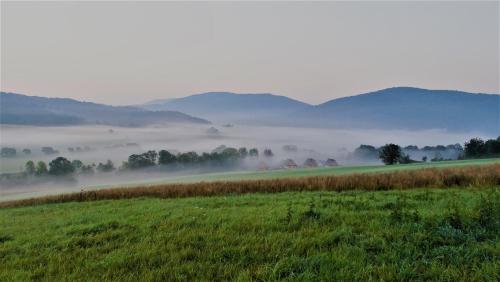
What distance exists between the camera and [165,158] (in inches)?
6211

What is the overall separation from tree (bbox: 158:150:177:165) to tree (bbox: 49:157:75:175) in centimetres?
3578

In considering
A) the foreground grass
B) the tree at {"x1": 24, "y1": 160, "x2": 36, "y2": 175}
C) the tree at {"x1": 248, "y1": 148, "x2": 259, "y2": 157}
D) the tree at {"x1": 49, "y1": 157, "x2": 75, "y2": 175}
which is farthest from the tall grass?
the tree at {"x1": 248, "y1": 148, "x2": 259, "y2": 157}

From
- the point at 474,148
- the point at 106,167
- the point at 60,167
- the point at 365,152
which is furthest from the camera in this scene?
the point at 365,152

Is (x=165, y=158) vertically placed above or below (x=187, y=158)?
A: above

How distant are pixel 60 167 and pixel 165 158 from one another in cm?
4170

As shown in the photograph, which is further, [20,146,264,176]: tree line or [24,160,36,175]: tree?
[24,160,36,175]: tree

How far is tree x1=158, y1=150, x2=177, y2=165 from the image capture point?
15650cm

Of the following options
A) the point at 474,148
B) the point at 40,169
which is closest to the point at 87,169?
the point at 40,169

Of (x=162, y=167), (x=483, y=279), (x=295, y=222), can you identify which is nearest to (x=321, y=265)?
(x=483, y=279)

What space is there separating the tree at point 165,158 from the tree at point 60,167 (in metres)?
35.8

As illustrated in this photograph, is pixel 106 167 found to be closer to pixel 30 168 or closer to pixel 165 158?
pixel 30 168

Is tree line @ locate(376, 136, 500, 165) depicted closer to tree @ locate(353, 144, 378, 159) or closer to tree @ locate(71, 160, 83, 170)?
tree @ locate(353, 144, 378, 159)

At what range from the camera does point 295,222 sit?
31.7 feet

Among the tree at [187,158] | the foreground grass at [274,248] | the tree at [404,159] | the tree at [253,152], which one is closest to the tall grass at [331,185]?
the foreground grass at [274,248]
